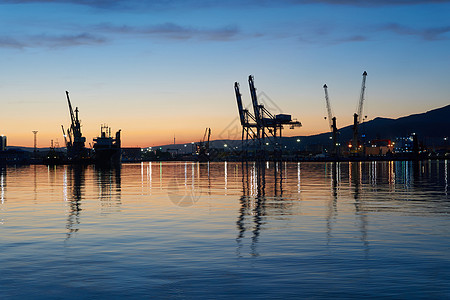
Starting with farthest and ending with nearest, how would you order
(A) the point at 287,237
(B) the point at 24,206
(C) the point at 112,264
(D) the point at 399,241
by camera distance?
(B) the point at 24,206
(A) the point at 287,237
(D) the point at 399,241
(C) the point at 112,264

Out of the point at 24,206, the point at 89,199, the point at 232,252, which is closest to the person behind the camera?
the point at 232,252

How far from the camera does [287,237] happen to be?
2028 centimetres

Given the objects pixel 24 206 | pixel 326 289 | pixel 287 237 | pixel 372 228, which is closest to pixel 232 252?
pixel 287 237

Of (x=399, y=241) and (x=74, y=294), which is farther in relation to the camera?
(x=399, y=241)

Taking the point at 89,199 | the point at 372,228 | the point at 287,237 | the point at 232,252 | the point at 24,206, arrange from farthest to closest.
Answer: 1. the point at 89,199
2. the point at 24,206
3. the point at 372,228
4. the point at 287,237
5. the point at 232,252

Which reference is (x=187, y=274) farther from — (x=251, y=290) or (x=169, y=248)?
(x=169, y=248)

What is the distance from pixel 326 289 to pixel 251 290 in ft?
5.97

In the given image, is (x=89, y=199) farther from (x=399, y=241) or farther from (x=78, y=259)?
(x=399, y=241)

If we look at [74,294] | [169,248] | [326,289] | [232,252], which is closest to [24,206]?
[169,248]

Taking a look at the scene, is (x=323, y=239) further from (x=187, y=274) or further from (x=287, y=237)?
(x=187, y=274)

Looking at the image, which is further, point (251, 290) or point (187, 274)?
point (187, 274)

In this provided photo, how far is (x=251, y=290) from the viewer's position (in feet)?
40.1

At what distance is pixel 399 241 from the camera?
19.0 m

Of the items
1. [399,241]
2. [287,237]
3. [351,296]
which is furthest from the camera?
[287,237]
